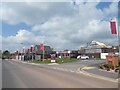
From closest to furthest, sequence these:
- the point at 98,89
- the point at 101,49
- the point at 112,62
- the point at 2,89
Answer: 1. the point at 98,89
2. the point at 2,89
3. the point at 112,62
4. the point at 101,49

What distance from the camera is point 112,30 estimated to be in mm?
28516

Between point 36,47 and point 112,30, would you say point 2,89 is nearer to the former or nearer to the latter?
point 112,30

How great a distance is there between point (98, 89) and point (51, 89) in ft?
8.23

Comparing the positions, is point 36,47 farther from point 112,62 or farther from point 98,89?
point 98,89

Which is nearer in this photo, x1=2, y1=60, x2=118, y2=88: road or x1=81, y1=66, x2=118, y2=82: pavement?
x1=2, y1=60, x2=118, y2=88: road

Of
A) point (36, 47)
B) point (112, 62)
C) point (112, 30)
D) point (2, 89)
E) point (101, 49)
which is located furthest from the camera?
point (36, 47)

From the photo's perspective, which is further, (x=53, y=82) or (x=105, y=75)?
(x=105, y=75)

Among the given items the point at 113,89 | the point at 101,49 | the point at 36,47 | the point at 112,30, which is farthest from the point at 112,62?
the point at 36,47

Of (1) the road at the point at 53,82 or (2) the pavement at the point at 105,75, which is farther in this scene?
(2) the pavement at the point at 105,75

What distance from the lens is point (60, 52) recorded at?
14325cm

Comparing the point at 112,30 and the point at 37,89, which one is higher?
the point at 112,30

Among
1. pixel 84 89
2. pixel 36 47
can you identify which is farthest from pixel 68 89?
pixel 36 47

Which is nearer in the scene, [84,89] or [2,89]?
[84,89]

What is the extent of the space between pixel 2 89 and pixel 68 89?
3.86 meters
